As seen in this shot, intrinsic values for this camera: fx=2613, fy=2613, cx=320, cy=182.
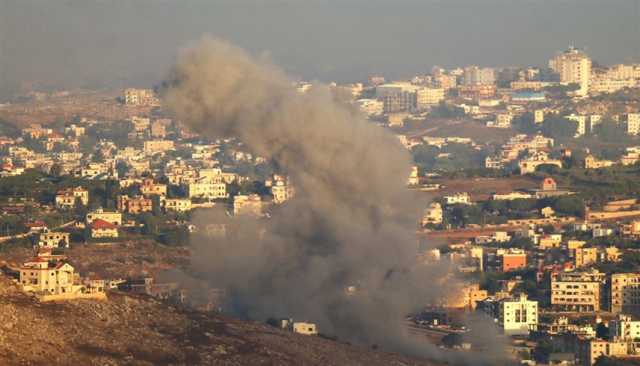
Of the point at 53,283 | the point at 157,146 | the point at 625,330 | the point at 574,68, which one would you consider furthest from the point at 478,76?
the point at 53,283

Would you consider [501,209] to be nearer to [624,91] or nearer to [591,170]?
[591,170]

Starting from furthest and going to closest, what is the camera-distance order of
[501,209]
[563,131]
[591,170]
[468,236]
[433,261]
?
[563,131], [591,170], [501,209], [468,236], [433,261]

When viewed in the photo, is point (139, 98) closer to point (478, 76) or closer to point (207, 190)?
point (478, 76)

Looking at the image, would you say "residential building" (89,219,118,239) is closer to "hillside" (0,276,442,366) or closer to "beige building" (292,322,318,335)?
"beige building" (292,322,318,335)

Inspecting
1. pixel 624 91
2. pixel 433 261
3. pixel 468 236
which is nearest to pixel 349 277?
pixel 433 261

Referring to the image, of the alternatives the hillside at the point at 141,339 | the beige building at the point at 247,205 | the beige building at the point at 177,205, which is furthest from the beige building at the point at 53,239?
the hillside at the point at 141,339

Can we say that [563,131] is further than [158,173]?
Yes
